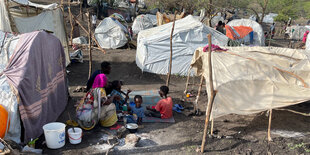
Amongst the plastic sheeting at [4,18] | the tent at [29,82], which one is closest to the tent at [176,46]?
the tent at [29,82]

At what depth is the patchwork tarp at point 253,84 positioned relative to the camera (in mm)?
4832

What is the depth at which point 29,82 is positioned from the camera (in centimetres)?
439

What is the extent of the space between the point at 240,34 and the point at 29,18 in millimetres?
10933

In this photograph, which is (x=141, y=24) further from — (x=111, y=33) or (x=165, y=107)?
(x=165, y=107)

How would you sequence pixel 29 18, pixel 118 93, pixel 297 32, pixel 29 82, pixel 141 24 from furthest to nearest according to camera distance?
pixel 297 32
pixel 141 24
pixel 29 18
pixel 118 93
pixel 29 82

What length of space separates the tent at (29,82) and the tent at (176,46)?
4598 millimetres

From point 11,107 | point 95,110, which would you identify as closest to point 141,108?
point 95,110

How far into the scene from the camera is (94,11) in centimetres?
2392

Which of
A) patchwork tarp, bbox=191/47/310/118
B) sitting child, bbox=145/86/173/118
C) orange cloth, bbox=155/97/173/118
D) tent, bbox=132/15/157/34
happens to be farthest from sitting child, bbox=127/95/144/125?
tent, bbox=132/15/157/34

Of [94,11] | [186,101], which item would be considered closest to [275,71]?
[186,101]

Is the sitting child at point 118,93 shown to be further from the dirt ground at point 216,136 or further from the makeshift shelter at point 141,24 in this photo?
the makeshift shelter at point 141,24

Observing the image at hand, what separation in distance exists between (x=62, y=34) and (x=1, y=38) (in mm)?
4586

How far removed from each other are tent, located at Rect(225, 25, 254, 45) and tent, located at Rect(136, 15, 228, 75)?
127 inches

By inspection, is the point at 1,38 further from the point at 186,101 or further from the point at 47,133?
the point at 186,101
